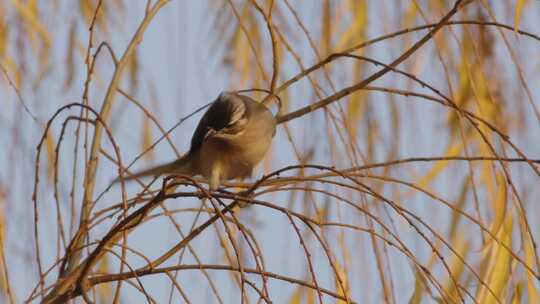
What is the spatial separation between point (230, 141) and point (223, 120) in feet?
0.30

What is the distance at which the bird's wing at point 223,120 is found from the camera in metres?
2.41

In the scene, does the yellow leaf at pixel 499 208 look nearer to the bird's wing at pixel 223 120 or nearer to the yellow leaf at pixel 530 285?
the yellow leaf at pixel 530 285

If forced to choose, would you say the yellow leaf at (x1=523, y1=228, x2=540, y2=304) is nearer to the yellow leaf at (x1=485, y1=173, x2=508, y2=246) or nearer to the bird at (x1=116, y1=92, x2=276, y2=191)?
the yellow leaf at (x1=485, y1=173, x2=508, y2=246)

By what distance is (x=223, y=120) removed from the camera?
247 centimetres

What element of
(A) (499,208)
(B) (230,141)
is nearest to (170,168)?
(B) (230,141)

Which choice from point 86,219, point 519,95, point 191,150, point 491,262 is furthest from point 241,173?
point 86,219

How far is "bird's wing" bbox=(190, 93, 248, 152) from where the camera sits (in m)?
2.41

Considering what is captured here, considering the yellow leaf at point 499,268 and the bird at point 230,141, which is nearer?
the yellow leaf at point 499,268

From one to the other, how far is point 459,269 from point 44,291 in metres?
0.79

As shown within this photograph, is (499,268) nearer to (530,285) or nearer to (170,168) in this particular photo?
(530,285)

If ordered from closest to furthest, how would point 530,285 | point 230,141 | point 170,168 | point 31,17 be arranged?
1. point 530,285
2. point 31,17
3. point 170,168
4. point 230,141

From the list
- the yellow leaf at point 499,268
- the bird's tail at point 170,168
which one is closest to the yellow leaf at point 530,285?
the yellow leaf at point 499,268

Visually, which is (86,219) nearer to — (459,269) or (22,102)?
(22,102)

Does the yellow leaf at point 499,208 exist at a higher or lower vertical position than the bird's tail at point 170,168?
lower
